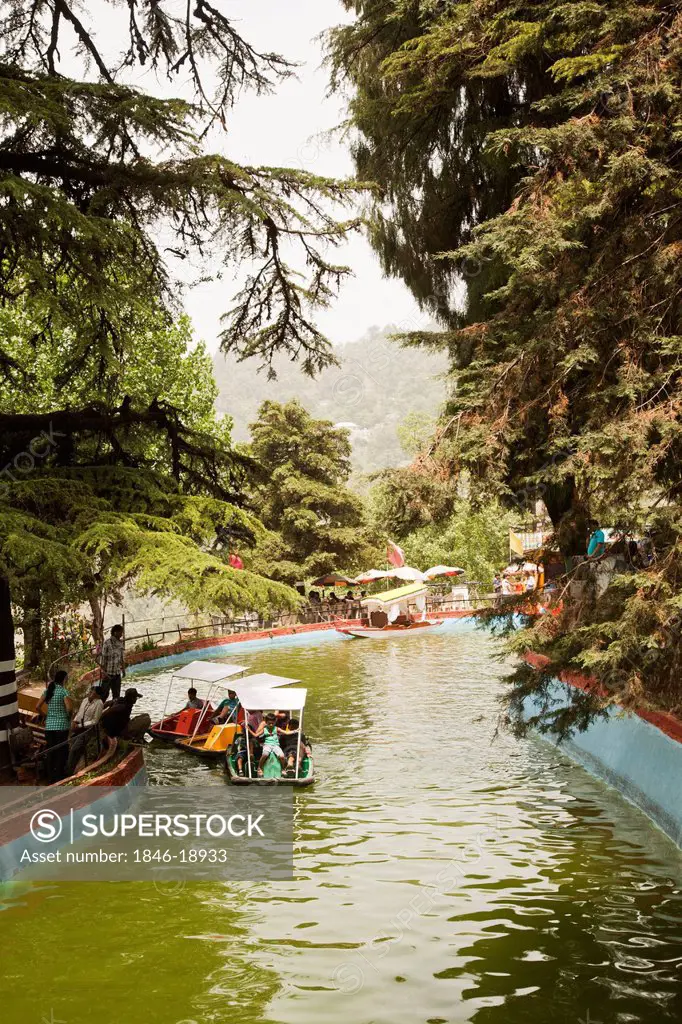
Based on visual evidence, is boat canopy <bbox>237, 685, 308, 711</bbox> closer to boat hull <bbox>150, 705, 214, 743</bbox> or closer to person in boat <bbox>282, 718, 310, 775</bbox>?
person in boat <bbox>282, 718, 310, 775</bbox>

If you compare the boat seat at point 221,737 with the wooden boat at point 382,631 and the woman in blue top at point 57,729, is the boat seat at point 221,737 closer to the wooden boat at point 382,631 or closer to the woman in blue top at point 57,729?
the woman in blue top at point 57,729

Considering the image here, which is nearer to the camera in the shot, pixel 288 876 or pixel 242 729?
pixel 288 876

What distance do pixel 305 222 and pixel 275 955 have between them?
A: 10.7 meters

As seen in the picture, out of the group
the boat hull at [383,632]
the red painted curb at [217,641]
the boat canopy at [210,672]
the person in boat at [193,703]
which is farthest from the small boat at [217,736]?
the boat hull at [383,632]

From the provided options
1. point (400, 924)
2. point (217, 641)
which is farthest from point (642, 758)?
point (217, 641)

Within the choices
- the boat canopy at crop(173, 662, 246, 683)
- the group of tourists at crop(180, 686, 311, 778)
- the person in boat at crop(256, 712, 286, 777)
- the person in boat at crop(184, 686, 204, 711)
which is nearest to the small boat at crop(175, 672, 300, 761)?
the group of tourists at crop(180, 686, 311, 778)

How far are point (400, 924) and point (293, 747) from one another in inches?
296

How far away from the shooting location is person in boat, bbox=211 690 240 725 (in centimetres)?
2105

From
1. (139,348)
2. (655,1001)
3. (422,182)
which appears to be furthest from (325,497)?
(655,1001)

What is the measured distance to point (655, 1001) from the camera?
8.72m

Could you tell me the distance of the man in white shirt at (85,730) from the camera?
15.1 metres

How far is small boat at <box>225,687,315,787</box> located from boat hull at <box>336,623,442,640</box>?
26.8m

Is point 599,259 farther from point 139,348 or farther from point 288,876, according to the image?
point 288,876

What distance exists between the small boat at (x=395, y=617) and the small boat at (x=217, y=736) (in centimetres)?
2454
